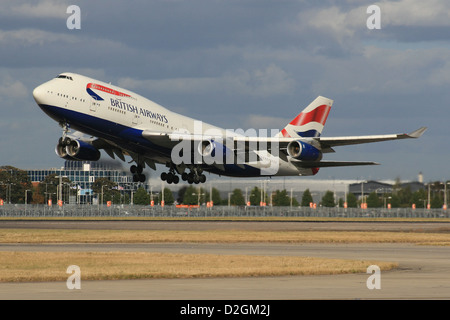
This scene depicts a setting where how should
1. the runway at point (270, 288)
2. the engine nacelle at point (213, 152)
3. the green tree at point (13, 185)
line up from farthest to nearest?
the green tree at point (13, 185) < the engine nacelle at point (213, 152) < the runway at point (270, 288)

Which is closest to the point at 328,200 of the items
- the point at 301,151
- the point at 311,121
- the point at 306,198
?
the point at 306,198

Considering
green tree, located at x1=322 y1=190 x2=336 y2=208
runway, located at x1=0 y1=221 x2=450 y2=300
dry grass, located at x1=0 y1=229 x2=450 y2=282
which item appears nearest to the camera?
runway, located at x1=0 y1=221 x2=450 y2=300

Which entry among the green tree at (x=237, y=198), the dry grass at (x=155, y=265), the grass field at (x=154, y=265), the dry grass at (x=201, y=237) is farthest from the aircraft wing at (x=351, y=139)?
the green tree at (x=237, y=198)

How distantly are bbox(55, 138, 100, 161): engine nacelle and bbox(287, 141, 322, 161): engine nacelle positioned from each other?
1787cm

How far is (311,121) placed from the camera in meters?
79.4

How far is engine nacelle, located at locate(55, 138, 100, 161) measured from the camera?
6103 centimetres

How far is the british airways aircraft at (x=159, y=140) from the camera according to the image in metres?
55.4

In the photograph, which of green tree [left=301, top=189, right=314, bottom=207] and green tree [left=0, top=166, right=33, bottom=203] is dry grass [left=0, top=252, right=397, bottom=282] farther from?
green tree [left=0, top=166, right=33, bottom=203]

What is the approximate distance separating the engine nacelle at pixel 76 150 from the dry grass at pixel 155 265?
1912 cm

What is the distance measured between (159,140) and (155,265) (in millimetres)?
25406

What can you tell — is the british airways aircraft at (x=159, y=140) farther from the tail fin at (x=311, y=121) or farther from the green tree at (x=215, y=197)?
the green tree at (x=215, y=197)

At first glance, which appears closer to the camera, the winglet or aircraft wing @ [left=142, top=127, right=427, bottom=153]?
the winglet

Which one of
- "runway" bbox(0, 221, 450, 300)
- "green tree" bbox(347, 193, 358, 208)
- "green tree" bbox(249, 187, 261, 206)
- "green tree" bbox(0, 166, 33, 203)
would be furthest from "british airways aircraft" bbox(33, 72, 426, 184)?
"green tree" bbox(0, 166, 33, 203)
